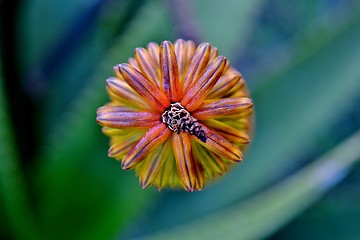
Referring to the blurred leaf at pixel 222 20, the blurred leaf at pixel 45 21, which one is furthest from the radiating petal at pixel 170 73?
the blurred leaf at pixel 45 21

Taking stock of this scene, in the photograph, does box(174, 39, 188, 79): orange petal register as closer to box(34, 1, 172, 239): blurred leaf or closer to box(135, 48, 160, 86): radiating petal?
box(135, 48, 160, 86): radiating petal

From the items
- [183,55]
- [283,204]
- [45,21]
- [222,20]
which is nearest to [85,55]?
[45,21]

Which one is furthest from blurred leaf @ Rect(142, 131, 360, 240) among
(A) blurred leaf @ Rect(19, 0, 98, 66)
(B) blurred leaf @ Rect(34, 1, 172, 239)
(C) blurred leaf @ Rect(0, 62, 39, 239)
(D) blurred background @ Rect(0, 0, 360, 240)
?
(A) blurred leaf @ Rect(19, 0, 98, 66)

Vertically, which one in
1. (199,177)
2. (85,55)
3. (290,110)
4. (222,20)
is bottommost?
(199,177)

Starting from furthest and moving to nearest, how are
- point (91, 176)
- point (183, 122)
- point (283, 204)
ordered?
point (91, 176), point (283, 204), point (183, 122)

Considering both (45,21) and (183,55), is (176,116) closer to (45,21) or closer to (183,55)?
(183,55)

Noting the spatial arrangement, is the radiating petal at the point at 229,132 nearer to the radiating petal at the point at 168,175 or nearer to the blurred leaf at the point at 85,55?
the radiating petal at the point at 168,175

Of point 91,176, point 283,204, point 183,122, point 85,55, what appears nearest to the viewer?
point 183,122
